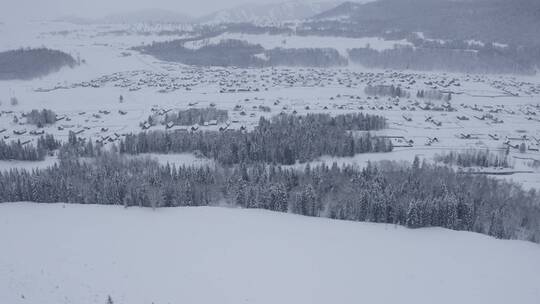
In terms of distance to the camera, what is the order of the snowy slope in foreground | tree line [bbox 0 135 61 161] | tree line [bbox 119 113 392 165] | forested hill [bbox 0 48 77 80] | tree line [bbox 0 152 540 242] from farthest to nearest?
1. forested hill [bbox 0 48 77 80]
2. tree line [bbox 0 135 61 161]
3. tree line [bbox 119 113 392 165]
4. tree line [bbox 0 152 540 242]
5. the snowy slope in foreground

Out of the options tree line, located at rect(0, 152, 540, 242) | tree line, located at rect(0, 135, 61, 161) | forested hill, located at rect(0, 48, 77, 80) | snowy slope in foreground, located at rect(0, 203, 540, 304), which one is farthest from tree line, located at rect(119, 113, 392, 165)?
forested hill, located at rect(0, 48, 77, 80)

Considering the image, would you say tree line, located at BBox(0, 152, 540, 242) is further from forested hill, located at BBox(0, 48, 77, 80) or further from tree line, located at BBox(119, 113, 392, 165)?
forested hill, located at BBox(0, 48, 77, 80)

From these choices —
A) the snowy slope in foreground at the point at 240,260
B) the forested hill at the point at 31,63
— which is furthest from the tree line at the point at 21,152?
the forested hill at the point at 31,63

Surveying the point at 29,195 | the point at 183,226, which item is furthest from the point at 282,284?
the point at 29,195

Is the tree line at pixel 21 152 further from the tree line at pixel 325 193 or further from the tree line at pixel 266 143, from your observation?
the tree line at pixel 266 143

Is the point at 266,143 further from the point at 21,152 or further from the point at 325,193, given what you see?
the point at 21,152
